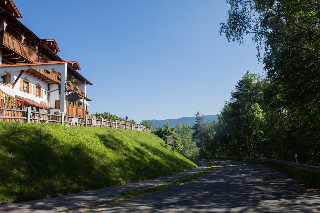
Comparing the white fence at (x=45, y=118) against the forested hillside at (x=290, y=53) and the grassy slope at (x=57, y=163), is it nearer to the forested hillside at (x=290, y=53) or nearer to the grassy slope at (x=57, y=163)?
the grassy slope at (x=57, y=163)

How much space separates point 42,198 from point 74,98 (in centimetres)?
1468

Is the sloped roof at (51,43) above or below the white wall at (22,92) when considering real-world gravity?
above

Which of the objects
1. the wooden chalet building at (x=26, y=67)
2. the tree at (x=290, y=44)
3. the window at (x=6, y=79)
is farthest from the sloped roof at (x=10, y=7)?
the tree at (x=290, y=44)

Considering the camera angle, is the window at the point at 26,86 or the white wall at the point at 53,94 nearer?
the window at the point at 26,86

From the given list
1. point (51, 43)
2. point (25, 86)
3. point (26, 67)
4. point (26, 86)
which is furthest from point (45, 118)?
point (51, 43)

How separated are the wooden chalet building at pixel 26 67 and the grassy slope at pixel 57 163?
163 inches

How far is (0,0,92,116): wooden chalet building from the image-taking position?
2083 cm

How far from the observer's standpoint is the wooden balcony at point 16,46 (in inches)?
795

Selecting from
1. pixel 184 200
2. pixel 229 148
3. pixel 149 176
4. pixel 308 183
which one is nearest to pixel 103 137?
pixel 149 176

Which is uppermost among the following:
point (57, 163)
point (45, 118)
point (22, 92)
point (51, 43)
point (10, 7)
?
point (51, 43)

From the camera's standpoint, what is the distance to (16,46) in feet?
73.0

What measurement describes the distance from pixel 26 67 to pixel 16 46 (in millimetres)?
2952

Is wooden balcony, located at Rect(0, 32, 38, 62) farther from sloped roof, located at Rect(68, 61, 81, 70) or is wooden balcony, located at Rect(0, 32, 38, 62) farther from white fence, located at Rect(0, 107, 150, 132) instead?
sloped roof, located at Rect(68, 61, 81, 70)

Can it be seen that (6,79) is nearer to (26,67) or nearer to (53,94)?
(26,67)
